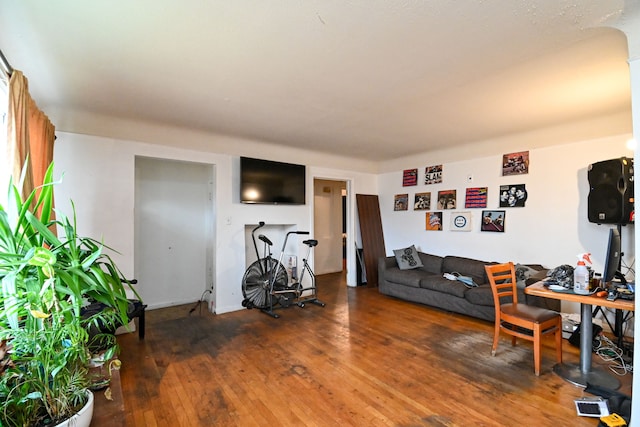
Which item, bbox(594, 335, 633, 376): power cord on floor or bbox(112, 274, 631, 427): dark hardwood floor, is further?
bbox(594, 335, 633, 376): power cord on floor

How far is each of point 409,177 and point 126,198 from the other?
460 cm

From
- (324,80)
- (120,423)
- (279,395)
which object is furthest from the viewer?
(324,80)

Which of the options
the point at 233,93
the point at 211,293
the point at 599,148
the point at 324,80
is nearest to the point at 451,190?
the point at 599,148

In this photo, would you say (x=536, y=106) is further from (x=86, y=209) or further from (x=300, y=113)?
(x=86, y=209)

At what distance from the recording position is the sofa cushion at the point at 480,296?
3.62 meters

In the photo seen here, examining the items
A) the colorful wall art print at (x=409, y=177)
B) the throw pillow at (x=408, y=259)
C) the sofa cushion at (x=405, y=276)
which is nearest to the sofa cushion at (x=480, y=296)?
the sofa cushion at (x=405, y=276)

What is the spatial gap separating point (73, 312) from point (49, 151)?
231cm

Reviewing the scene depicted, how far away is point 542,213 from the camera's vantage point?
4020 millimetres

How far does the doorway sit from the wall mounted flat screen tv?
2.01m

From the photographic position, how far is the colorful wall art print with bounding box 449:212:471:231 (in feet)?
15.8

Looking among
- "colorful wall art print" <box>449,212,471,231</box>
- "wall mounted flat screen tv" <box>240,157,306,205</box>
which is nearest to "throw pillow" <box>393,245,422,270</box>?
"colorful wall art print" <box>449,212,471,231</box>

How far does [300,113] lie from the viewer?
10.8ft

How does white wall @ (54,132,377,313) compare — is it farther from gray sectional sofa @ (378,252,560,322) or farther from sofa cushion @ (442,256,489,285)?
sofa cushion @ (442,256,489,285)

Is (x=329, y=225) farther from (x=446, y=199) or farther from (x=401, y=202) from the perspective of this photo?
(x=446, y=199)
